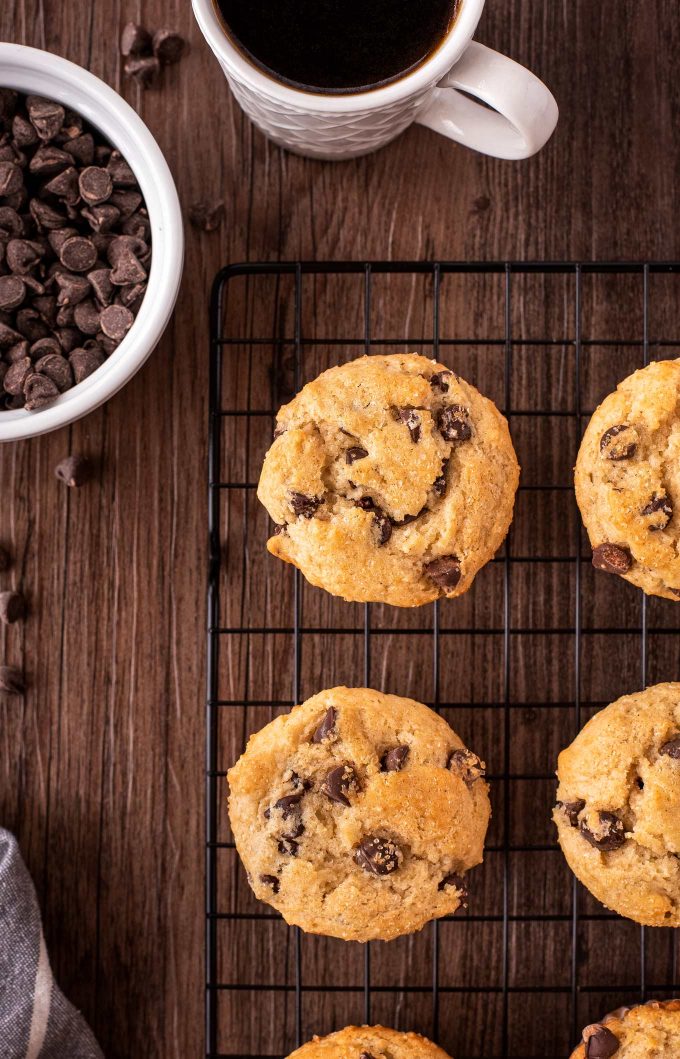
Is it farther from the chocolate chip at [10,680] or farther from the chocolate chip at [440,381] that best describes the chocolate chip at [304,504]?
the chocolate chip at [10,680]

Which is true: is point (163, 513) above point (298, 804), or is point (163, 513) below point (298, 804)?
above

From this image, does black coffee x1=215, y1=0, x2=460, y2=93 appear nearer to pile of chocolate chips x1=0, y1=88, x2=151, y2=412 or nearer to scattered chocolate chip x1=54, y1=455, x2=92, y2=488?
pile of chocolate chips x1=0, y1=88, x2=151, y2=412

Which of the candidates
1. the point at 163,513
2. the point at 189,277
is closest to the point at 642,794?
the point at 163,513

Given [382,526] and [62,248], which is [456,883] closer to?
[382,526]

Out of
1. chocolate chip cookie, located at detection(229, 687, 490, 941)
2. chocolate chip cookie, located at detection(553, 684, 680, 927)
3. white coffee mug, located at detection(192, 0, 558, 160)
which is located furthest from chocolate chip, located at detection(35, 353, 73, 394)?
chocolate chip cookie, located at detection(553, 684, 680, 927)

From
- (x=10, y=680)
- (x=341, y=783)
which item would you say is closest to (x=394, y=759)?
(x=341, y=783)

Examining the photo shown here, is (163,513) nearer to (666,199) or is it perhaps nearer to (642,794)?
(642,794)

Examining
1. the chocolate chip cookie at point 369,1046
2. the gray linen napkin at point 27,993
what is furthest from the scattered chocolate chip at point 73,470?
the chocolate chip cookie at point 369,1046
